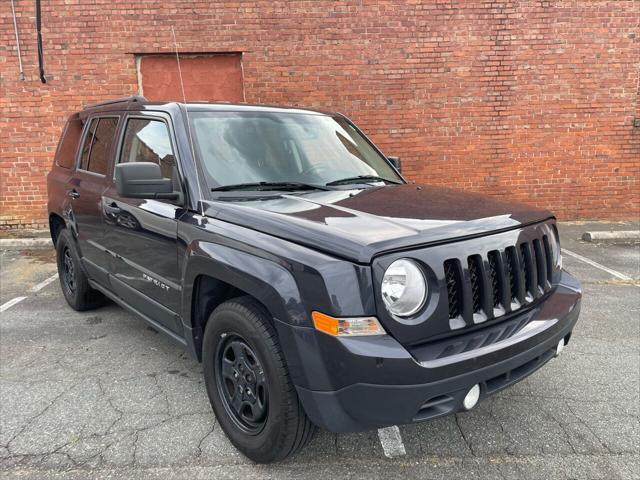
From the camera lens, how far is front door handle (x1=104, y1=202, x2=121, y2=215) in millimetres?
3262

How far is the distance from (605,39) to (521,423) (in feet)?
25.2

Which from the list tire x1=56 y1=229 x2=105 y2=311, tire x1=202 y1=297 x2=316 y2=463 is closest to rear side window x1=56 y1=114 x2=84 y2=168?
tire x1=56 y1=229 x2=105 y2=311

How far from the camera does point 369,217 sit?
217cm

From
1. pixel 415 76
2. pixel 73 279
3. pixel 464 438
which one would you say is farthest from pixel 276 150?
pixel 415 76

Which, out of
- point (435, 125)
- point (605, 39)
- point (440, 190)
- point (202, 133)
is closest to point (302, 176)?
point (202, 133)

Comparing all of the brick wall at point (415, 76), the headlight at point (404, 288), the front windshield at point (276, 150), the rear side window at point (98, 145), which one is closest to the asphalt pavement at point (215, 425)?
the headlight at point (404, 288)

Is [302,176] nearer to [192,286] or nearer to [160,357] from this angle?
[192,286]

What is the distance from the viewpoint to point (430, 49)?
7.51 m

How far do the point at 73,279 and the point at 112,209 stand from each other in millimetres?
1546

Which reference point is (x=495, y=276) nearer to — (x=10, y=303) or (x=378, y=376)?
(x=378, y=376)

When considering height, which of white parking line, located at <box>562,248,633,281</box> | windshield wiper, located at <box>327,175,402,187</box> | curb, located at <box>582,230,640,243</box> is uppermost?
windshield wiper, located at <box>327,175,402,187</box>

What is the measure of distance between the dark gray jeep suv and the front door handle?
2 cm

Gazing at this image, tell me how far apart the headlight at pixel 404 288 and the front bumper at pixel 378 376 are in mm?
143

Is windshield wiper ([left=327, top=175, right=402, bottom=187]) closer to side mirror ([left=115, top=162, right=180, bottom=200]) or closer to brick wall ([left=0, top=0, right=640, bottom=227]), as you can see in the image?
side mirror ([left=115, top=162, right=180, bottom=200])
